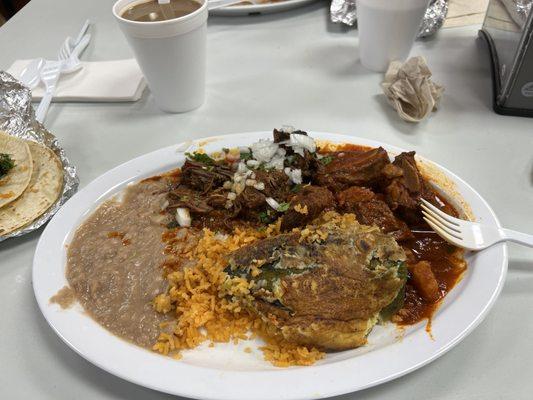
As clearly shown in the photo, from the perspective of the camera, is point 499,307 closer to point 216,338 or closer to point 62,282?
point 216,338

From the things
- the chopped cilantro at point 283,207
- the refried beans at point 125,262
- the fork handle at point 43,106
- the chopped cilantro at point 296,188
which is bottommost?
the chopped cilantro at point 296,188

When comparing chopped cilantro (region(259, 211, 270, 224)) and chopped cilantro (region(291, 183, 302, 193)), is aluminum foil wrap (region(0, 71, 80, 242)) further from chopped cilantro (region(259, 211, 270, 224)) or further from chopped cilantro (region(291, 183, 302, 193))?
chopped cilantro (region(291, 183, 302, 193))

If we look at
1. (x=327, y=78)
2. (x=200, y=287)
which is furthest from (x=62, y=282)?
(x=327, y=78)

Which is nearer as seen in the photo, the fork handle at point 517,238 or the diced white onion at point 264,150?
the fork handle at point 517,238

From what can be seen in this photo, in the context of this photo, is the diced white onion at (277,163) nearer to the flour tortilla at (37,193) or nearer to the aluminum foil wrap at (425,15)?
the flour tortilla at (37,193)

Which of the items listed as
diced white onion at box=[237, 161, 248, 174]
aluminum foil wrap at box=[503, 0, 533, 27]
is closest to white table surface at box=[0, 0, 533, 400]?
aluminum foil wrap at box=[503, 0, 533, 27]

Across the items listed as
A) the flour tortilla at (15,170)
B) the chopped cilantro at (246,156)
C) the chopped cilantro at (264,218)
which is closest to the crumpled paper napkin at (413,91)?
the chopped cilantro at (246,156)
